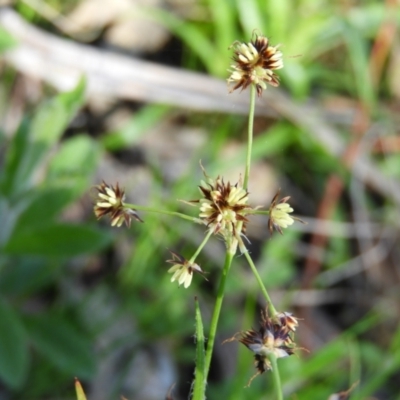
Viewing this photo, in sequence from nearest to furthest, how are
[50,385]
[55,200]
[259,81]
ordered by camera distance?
[259,81]
[55,200]
[50,385]

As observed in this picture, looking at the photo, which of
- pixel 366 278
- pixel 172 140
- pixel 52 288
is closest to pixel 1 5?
pixel 172 140

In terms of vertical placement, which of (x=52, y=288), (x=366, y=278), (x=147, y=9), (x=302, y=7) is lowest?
(x=52, y=288)

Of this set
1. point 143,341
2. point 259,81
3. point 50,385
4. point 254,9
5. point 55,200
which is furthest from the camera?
point 254,9

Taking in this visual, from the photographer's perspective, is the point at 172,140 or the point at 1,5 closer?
the point at 1,5

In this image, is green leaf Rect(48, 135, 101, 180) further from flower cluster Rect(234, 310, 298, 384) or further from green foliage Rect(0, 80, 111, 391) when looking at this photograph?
flower cluster Rect(234, 310, 298, 384)

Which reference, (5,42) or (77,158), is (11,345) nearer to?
(77,158)

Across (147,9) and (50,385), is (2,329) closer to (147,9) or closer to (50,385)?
(50,385)

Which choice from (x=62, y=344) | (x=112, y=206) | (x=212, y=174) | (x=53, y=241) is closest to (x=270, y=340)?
(x=112, y=206)
